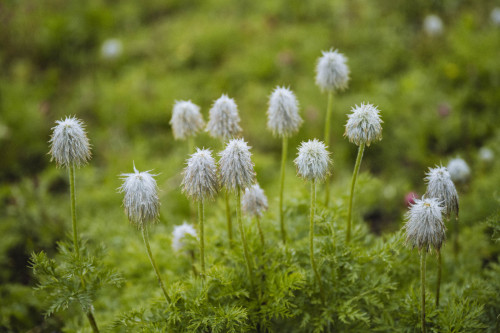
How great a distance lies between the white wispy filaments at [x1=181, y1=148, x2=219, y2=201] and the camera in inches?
93.7

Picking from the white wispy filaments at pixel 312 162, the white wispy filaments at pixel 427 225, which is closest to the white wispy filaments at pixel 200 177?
the white wispy filaments at pixel 312 162

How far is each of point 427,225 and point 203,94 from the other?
17.6 ft

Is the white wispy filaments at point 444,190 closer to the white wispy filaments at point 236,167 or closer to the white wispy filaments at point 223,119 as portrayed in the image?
the white wispy filaments at point 236,167

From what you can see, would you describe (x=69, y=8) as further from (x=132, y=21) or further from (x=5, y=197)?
(x=5, y=197)

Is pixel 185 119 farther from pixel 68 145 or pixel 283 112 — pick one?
pixel 68 145

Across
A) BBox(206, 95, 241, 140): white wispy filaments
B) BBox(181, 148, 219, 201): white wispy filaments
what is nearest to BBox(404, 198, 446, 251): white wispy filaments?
BBox(181, 148, 219, 201): white wispy filaments

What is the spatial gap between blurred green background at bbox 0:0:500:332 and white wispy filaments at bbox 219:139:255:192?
38.1 inches

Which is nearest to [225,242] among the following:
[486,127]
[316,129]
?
[316,129]

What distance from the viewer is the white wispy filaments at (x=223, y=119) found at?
2.90 meters

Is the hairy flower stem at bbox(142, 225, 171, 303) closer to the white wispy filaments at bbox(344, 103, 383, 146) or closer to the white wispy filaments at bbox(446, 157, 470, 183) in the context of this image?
the white wispy filaments at bbox(344, 103, 383, 146)

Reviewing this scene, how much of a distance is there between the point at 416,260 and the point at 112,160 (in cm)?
441

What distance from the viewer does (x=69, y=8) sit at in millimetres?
9016

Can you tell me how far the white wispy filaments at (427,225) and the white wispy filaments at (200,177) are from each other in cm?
120

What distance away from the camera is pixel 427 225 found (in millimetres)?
2264
